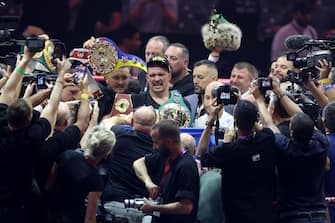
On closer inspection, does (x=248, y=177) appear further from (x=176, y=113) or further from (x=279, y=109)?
(x=176, y=113)

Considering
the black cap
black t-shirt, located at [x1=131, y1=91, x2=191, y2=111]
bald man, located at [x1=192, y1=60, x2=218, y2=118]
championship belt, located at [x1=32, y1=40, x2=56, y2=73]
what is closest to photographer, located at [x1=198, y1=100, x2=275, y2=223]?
black t-shirt, located at [x1=131, y1=91, x2=191, y2=111]

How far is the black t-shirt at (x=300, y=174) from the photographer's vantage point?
9.24 metres

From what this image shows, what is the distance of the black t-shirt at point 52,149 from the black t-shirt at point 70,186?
6 centimetres

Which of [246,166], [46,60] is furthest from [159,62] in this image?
[246,166]

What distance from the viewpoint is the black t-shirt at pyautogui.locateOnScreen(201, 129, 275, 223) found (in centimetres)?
912

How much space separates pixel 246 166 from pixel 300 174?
43 centimetres

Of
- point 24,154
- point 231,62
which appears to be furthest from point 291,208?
point 231,62

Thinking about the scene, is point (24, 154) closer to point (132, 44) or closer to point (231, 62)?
point (231, 62)

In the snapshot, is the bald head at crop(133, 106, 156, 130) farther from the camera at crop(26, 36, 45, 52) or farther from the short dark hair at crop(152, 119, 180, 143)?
the camera at crop(26, 36, 45, 52)

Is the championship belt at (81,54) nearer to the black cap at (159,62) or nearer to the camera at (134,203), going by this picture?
the black cap at (159,62)

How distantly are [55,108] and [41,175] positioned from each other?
1.69 ft

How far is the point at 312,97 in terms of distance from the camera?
10445mm

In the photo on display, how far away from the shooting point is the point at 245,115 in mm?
9125

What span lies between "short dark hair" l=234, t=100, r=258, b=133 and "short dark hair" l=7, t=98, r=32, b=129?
155 cm
